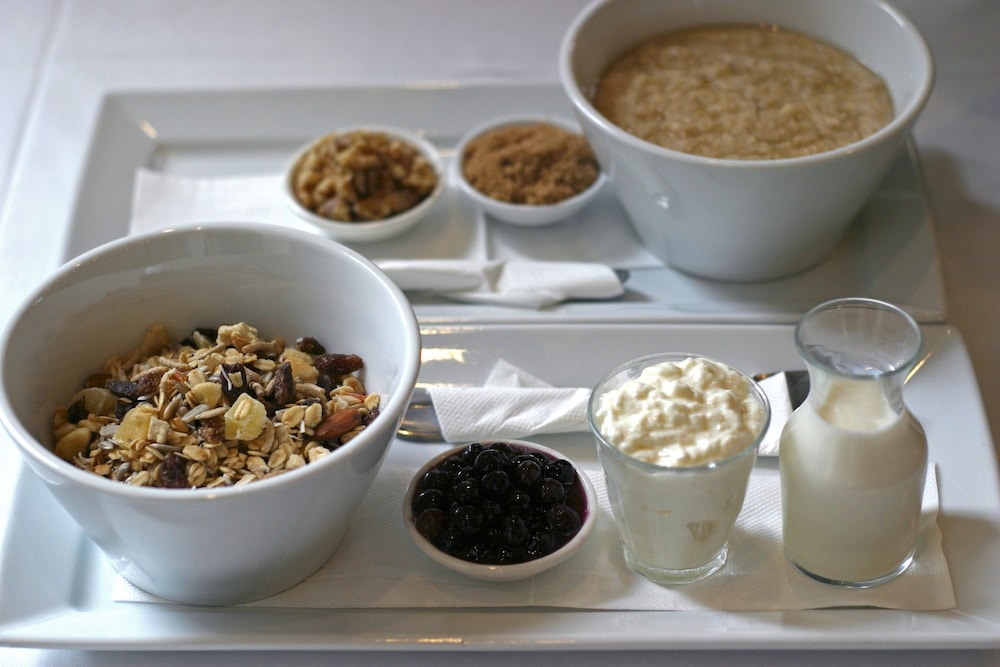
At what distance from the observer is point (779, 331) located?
1372mm

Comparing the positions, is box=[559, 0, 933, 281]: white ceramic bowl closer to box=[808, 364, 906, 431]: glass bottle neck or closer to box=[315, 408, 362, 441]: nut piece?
box=[808, 364, 906, 431]: glass bottle neck

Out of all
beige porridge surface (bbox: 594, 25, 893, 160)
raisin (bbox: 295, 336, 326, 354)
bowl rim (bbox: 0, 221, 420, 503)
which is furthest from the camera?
beige porridge surface (bbox: 594, 25, 893, 160)

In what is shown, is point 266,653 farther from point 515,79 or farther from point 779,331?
point 515,79

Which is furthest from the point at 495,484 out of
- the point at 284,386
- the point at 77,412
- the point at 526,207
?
the point at 526,207

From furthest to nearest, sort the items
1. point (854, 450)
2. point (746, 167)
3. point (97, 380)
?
point (746, 167) < point (97, 380) < point (854, 450)

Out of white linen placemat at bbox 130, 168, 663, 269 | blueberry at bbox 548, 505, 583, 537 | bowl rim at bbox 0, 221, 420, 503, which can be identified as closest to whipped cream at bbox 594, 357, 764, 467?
blueberry at bbox 548, 505, 583, 537

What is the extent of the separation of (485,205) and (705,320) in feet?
1.29

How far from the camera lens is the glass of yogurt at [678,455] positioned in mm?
1004

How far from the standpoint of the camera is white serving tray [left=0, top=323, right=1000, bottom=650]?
3.38 ft

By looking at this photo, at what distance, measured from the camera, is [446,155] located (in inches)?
70.4

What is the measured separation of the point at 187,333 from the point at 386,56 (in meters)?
0.92

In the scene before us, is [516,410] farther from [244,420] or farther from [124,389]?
[124,389]

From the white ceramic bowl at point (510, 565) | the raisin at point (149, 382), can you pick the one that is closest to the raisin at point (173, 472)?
the raisin at point (149, 382)

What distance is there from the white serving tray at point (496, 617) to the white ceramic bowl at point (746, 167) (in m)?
0.31
